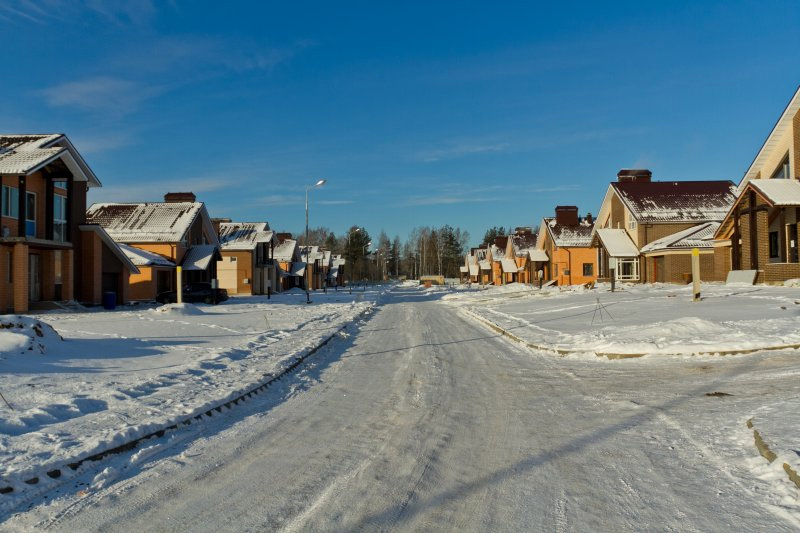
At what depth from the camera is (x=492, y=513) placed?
15.4 feet

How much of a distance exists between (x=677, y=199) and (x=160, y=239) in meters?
40.0

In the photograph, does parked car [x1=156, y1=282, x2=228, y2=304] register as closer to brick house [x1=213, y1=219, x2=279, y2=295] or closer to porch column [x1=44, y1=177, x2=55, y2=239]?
porch column [x1=44, y1=177, x2=55, y2=239]

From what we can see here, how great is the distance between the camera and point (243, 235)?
5912 centimetres

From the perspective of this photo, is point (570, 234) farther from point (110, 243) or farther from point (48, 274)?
point (48, 274)

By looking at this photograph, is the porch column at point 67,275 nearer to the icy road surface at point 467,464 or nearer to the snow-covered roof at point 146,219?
the snow-covered roof at point 146,219

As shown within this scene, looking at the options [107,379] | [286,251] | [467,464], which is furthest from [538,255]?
[467,464]

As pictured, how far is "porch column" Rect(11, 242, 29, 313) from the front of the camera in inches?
Answer: 998

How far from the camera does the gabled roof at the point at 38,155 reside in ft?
81.4

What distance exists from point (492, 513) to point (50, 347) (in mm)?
10776

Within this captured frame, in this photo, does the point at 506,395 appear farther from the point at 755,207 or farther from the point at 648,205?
the point at 648,205

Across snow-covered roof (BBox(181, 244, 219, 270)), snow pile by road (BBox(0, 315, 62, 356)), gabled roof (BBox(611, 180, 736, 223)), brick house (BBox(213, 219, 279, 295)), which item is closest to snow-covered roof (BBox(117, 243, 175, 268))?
snow-covered roof (BBox(181, 244, 219, 270))

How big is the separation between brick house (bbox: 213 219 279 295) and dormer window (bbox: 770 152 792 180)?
38625 millimetres

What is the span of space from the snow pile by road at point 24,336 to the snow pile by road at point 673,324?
36.5 feet

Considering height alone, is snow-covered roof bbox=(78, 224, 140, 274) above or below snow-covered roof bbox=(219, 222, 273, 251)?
below
